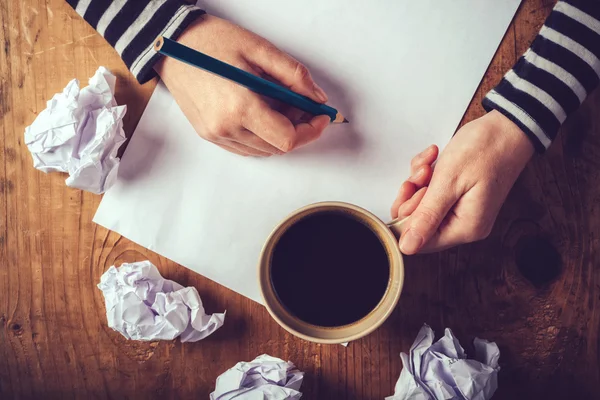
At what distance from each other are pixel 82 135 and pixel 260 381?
15.3 inches

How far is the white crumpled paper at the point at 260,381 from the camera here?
58 cm

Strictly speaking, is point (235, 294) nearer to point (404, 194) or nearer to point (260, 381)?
point (260, 381)

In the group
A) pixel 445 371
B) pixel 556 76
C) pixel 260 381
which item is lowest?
pixel 260 381

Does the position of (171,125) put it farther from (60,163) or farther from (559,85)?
(559,85)

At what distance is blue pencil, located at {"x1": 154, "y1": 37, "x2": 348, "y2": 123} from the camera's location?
42 centimetres

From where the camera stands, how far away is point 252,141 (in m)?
0.57

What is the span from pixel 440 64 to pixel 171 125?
1.19 feet

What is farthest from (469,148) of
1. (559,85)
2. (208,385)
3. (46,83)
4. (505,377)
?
(46,83)

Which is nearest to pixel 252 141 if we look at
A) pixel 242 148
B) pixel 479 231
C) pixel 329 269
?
pixel 242 148

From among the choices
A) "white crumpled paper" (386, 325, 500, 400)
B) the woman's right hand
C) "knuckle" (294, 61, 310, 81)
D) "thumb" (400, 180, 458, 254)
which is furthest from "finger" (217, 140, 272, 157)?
"white crumpled paper" (386, 325, 500, 400)

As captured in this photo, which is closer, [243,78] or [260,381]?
[243,78]

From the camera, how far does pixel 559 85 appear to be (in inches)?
21.6

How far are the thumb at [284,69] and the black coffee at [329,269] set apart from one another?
159 mm

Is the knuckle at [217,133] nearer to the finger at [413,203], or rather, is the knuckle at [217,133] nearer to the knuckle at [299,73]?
the knuckle at [299,73]
